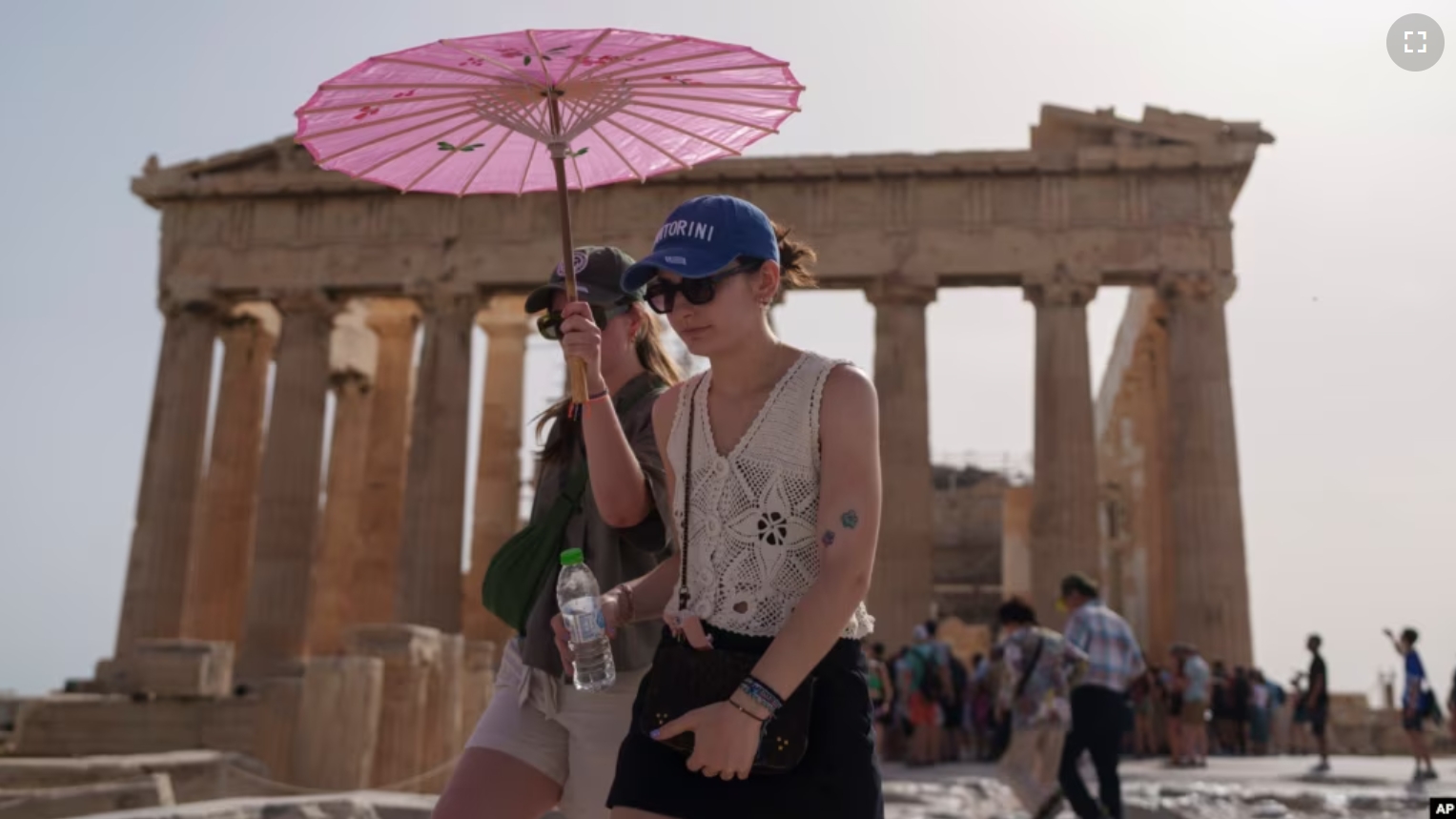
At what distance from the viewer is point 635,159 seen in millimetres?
4305

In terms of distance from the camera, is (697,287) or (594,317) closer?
(697,287)

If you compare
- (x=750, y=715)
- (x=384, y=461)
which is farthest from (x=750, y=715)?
(x=384, y=461)

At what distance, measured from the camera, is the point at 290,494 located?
26.0m

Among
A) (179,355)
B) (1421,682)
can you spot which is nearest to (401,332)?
(179,355)

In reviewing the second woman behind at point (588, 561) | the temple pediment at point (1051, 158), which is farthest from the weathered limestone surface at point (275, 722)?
the second woman behind at point (588, 561)

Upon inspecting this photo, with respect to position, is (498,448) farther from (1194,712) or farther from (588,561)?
(588,561)

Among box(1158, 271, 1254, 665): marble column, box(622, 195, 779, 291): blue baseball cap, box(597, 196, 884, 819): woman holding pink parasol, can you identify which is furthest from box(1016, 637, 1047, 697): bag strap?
box(1158, 271, 1254, 665): marble column

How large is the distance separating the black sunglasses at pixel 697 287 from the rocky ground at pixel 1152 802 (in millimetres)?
3884

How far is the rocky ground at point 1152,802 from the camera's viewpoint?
6.27m

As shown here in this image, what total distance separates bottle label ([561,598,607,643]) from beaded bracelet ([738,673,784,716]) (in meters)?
0.74

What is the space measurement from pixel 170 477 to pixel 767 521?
25.6 m

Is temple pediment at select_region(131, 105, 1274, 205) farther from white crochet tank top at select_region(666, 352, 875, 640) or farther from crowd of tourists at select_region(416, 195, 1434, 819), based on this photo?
white crochet tank top at select_region(666, 352, 875, 640)

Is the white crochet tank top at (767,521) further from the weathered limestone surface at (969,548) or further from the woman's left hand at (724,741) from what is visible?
the weathered limestone surface at (969,548)

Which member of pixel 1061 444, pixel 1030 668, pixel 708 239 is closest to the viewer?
pixel 708 239
